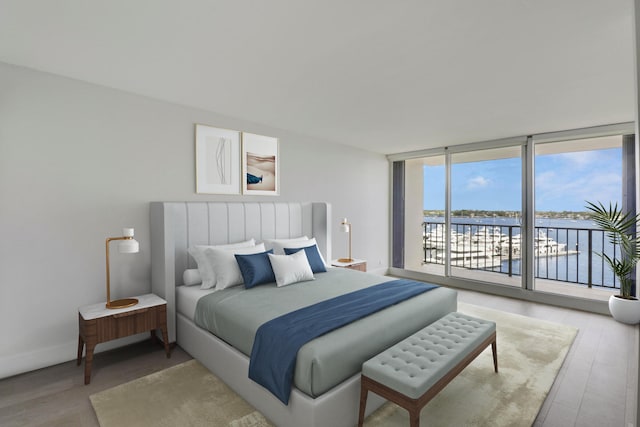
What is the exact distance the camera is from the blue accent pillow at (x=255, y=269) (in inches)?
122

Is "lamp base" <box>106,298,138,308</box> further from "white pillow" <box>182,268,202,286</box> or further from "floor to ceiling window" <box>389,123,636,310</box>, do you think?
"floor to ceiling window" <box>389,123,636,310</box>

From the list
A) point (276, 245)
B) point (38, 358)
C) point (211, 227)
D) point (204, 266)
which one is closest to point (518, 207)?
point (276, 245)

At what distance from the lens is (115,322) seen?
2615mm

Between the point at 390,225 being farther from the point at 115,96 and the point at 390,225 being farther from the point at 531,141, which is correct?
the point at 115,96

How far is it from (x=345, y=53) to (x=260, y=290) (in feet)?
7.17

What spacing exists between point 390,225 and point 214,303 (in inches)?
177

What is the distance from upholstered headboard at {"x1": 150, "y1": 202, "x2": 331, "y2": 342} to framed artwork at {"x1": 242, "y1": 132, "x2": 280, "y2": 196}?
22 cm

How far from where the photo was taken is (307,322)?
2176mm

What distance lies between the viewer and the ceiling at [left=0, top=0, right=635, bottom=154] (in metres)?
1.77

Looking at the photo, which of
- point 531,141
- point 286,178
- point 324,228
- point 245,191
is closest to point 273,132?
point 286,178

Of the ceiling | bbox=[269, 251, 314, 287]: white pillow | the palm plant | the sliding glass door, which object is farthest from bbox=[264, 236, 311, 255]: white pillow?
the palm plant

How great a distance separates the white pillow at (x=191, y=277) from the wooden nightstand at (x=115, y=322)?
13.0 inches

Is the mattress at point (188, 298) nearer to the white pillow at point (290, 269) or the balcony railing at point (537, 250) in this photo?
the white pillow at point (290, 269)

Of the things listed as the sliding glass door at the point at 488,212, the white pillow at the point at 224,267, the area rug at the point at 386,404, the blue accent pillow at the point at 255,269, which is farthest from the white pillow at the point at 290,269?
the sliding glass door at the point at 488,212
